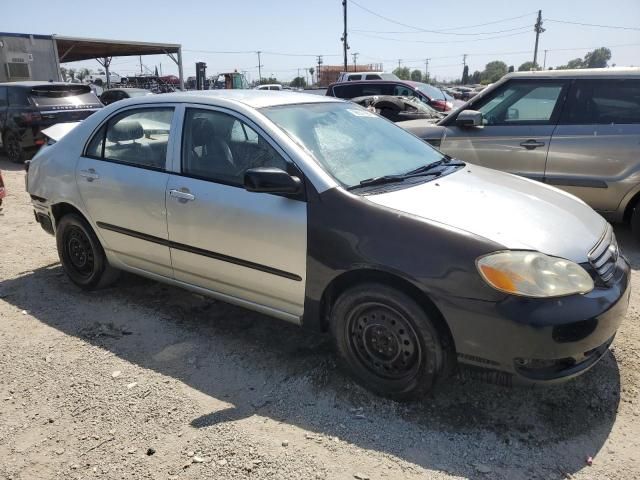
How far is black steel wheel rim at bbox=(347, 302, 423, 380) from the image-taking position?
2605 millimetres

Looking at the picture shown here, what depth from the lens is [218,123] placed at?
332 centimetres

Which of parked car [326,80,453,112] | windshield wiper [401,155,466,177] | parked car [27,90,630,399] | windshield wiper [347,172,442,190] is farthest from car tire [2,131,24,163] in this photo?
windshield wiper [347,172,442,190]

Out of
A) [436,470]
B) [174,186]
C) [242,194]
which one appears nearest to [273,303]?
[242,194]

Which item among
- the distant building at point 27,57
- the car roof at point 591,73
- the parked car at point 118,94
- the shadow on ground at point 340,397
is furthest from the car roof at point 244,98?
the distant building at point 27,57

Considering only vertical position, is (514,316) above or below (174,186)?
below

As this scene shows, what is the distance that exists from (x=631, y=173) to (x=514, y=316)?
360 centimetres

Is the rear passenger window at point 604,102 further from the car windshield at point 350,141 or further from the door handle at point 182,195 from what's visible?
the door handle at point 182,195

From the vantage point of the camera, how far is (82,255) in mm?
4258

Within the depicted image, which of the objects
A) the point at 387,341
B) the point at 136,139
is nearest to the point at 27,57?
the point at 136,139

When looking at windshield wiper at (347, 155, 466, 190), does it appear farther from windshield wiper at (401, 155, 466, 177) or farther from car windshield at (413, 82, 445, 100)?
car windshield at (413, 82, 445, 100)

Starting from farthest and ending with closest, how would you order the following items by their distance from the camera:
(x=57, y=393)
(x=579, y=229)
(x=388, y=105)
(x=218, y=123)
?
(x=388, y=105), (x=218, y=123), (x=57, y=393), (x=579, y=229)

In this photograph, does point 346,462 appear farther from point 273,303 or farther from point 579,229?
point 579,229

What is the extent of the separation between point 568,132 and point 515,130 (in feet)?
1.72

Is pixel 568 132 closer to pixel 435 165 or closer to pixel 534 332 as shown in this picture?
pixel 435 165
